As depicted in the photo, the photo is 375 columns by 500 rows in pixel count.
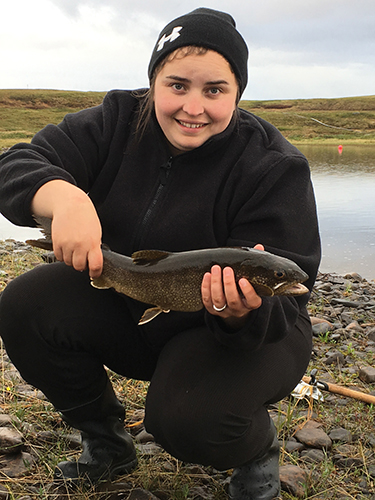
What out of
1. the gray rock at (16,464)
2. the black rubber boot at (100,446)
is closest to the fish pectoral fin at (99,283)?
the black rubber boot at (100,446)

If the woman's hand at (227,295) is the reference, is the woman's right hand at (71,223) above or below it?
above

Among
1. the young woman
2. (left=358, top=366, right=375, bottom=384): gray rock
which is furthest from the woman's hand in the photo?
(left=358, top=366, right=375, bottom=384): gray rock

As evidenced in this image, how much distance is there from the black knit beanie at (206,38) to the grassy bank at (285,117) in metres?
26.7

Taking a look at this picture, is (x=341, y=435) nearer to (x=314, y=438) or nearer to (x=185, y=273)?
(x=314, y=438)

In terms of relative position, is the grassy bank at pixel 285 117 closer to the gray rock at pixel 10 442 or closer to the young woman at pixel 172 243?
the young woman at pixel 172 243

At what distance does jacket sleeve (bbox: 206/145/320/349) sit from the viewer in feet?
8.13

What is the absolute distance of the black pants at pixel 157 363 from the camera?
91.3 inches

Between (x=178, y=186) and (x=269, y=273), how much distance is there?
34.5 inches

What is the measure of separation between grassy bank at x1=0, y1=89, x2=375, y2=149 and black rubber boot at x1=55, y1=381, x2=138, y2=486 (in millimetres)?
27368

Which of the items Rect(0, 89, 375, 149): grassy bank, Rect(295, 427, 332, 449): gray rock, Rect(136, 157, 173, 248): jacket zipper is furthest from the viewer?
Rect(0, 89, 375, 149): grassy bank

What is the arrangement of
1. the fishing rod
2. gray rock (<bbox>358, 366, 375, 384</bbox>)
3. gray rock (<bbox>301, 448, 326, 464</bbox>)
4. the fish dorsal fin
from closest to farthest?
the fish dorsal fin, gray rock (<bbox>301, 448, 326, 464</bbox>), the fishing rod, gray rock (<bbox>358, 366, 375, 384</bbox>)

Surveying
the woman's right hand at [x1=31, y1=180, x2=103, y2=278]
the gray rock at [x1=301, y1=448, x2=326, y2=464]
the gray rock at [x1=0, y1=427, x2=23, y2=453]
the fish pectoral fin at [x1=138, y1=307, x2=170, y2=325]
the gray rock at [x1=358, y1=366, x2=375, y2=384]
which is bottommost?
the gray rock at [x1=358, y1=366, x2=375, y2=384]

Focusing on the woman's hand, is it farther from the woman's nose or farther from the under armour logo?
the under armour logo

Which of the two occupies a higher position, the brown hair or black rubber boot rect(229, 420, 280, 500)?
the brown hair
